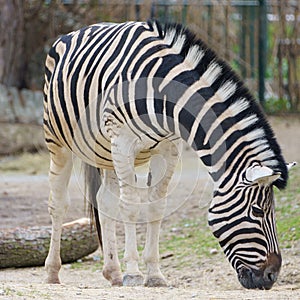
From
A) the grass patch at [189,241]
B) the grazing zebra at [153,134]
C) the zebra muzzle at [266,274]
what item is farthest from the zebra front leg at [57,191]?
the zebra muzzle at [266,274]

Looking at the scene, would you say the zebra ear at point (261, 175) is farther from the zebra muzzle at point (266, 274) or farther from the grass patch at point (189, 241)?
the grass patch at point (189, 241)

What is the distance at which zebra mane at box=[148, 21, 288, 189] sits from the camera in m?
4.22

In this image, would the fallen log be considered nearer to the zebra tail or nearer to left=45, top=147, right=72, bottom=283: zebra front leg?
the zebra tail

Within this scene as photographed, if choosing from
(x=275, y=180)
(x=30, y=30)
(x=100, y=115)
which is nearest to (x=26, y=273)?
(x=100, y=115)

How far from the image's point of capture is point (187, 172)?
964 centimetres

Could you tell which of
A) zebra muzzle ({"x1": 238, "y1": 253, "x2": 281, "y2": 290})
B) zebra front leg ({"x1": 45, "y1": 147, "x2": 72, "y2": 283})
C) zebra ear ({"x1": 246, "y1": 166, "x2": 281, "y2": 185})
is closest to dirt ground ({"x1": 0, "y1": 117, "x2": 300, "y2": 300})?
zebra muzzle ({"x1": 238, "y1": 253, "x2": 281, "y2": 290})

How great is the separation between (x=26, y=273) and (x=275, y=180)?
2482mm

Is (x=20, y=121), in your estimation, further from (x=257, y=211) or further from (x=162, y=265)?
(x=257, y=211)

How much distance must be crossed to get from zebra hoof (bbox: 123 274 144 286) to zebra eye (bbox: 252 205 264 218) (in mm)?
1021

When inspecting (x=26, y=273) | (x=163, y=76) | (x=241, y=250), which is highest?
(x=163, y=76)

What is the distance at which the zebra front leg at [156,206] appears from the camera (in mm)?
4996

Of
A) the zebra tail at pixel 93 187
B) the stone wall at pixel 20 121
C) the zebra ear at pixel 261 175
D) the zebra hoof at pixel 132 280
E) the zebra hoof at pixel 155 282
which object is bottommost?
the stone wall at pixel 20 121

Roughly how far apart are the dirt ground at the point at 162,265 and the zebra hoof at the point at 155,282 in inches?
4.9

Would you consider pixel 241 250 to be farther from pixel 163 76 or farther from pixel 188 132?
pixel 163 76
